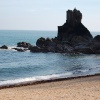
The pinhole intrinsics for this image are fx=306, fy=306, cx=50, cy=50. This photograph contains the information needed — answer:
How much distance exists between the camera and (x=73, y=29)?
3509 inches

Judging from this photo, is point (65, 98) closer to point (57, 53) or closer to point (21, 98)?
point (21, 98)

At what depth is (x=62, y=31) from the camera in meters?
90.3

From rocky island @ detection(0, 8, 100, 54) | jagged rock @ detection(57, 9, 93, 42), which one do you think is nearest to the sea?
rocky island @ detection(0, 8, 100, 54)

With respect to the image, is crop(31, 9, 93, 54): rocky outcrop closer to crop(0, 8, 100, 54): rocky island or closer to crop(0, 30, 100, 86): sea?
crop(0, 8, 100, 54): rocky island

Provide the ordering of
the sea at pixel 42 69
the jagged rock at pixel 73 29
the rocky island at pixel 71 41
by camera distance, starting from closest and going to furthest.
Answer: the sea at pixel 42 69 < the rocky island at pixel 71 41 < the jagged rock at pixel 73 29

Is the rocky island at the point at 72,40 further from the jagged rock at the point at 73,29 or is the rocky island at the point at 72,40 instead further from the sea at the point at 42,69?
the sea at the point at 42,69

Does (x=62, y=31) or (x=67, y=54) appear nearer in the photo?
(x=67, y=54)

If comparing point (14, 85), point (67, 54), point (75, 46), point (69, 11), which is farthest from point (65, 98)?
point (69, 11)

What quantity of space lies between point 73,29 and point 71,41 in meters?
6.00

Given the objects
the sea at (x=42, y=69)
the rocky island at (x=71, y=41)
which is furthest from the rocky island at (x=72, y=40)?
the sea at (x=42, y=69)

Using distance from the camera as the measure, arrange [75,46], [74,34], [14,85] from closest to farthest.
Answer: [14,85] → [75,46] → [74,34]

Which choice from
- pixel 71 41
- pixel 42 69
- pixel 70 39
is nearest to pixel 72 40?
pixel 71 41

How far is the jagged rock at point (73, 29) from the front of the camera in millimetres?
88188

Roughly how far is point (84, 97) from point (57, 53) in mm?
55879
